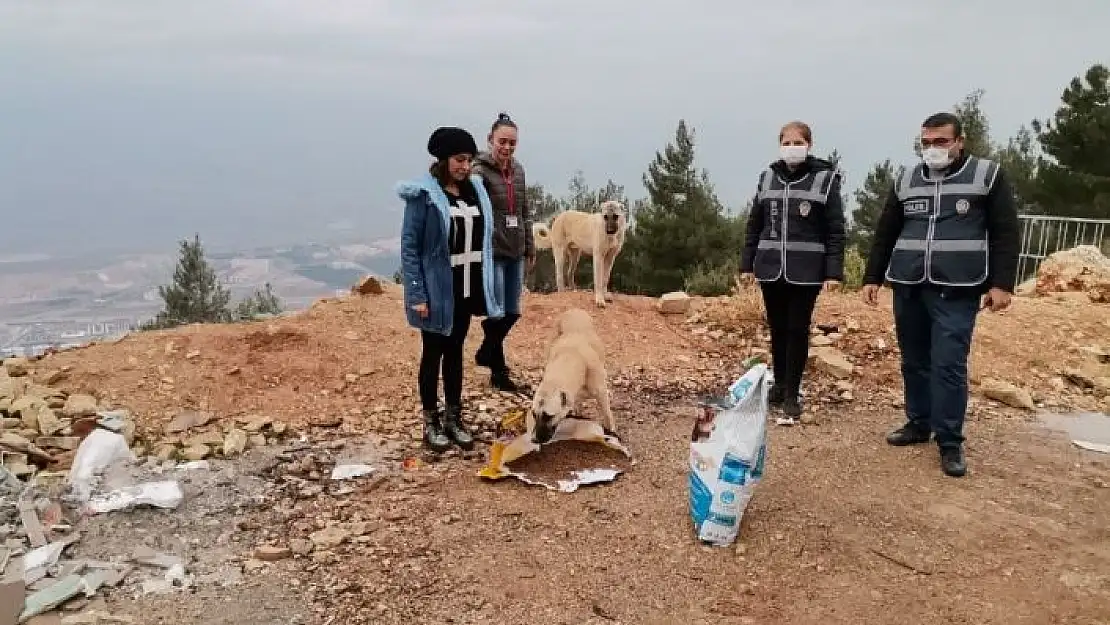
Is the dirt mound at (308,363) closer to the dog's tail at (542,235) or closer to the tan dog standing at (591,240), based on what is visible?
the tan dog standing at (591,240)

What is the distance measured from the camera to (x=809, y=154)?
4723 millimetres

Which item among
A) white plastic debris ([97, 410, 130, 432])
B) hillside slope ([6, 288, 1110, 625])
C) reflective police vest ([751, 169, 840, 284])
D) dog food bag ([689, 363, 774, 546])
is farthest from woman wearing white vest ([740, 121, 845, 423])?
white plastic debris ([97, 410, 130, 432])

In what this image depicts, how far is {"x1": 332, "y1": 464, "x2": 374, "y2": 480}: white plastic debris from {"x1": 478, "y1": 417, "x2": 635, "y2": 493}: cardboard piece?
2.44ft

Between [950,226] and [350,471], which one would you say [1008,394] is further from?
[350,471]

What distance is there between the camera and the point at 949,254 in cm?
402

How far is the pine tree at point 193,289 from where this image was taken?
84.7 feet

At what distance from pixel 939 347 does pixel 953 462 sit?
0.68 metres

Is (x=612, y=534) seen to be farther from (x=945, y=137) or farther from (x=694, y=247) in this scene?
(x=694, y=247)

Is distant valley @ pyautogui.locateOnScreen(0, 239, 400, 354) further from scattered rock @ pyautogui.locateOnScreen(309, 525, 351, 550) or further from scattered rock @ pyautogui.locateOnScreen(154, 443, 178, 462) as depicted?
scattered rock @ pyautogui.locateOnScreen(309, 525, 351, 550)

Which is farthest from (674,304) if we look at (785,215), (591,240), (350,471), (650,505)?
(350,471)

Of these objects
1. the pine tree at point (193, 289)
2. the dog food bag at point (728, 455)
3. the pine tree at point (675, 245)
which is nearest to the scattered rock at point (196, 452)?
the dog food bag at point (728, 455)

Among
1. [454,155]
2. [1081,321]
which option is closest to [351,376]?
[454,155]

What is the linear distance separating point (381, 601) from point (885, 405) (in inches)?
171

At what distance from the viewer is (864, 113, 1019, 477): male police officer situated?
395 centimetres
